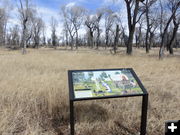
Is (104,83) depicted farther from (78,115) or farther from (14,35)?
(14,35)

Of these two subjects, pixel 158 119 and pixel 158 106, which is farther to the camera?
pixel 158 106

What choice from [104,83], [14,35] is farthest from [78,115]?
[14,35]

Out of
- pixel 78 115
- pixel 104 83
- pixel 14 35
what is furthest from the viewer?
pixel 14 35

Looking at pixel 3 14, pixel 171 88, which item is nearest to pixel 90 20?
pixel 3 14

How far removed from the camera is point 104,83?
2.18m

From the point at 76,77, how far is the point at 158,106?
2144mm

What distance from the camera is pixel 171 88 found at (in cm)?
452

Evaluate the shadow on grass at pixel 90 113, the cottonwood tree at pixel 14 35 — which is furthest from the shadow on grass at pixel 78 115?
the cottonwood tree at pixel 14 35

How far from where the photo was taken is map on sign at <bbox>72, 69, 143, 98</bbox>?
2.02 meters

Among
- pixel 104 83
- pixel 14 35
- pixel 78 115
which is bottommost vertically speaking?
pixel 78 115

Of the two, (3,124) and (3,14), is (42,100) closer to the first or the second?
(3,124)

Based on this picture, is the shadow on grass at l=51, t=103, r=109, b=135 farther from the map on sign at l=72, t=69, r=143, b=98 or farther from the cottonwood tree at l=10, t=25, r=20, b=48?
the cottonwood tree at l=10, t=25, r=20, b=48

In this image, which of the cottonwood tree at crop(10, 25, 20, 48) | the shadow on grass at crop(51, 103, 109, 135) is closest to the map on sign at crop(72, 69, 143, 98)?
the shadow on grass at crop(51, 103, 109, 135)

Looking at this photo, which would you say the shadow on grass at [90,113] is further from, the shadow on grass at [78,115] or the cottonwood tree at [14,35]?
the cottonwood tree at [14,35]
